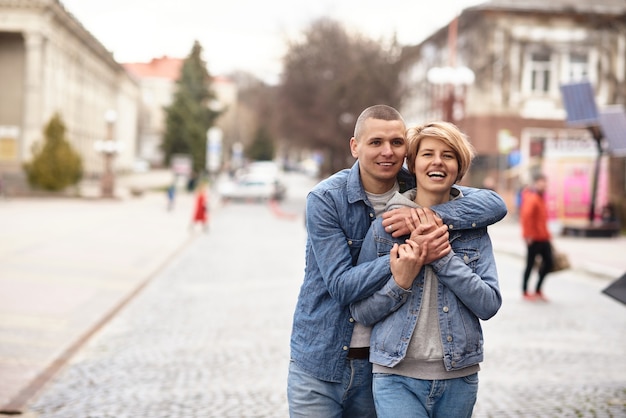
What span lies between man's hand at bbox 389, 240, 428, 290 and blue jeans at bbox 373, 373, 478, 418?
1.17ft

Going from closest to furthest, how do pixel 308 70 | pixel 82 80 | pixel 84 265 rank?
1. pixel 84 265
2. pixel 308 70
3. pixel 82 80

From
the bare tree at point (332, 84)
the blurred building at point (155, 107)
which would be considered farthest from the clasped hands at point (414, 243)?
the blurred building at point (155, 107)

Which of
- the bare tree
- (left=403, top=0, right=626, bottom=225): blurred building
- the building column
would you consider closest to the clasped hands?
(left=403, top=0, right=626, bottom=225): blurred building

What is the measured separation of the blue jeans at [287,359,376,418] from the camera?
336cm

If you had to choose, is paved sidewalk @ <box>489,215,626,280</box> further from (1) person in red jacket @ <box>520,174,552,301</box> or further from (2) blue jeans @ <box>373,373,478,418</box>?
(2) blue jeans @ <box>373,373,478,418</box>

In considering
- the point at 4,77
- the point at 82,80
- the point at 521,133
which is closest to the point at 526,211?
the point at 521,133

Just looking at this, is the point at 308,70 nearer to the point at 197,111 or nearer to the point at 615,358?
the point at 197,111

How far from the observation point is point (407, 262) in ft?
9.98

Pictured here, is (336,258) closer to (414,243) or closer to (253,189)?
(414,243)

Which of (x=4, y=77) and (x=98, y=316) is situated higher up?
(x=4, y=77)

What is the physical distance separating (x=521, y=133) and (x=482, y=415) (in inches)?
1474

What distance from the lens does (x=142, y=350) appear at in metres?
8.73

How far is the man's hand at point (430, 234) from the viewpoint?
3053mm

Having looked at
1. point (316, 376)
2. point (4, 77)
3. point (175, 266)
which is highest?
→ point (4, 77)
